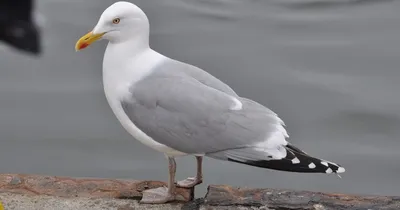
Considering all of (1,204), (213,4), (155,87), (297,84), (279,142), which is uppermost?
(213,4)

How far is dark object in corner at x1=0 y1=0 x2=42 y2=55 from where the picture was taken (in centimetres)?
79

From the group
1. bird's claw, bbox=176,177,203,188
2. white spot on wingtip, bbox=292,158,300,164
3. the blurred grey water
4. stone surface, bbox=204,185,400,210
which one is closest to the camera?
white spot on wingtip, bbox=292,158,300,164

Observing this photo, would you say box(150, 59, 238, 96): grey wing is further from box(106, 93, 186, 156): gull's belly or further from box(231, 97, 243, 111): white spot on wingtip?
box(106, 93, 186, 156): gull's belly

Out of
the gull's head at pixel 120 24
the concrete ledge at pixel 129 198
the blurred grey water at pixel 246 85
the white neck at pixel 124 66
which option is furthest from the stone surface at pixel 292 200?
the blurred grey water at pixel 246 85

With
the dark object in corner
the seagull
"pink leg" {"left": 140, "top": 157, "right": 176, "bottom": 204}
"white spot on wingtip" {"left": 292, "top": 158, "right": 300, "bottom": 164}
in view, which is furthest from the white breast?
the dark object in corner

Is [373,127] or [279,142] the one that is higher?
[373,127]

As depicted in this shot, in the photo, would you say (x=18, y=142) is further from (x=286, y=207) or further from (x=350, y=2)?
(x=350, y=2)

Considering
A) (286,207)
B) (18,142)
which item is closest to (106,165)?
(18,142)

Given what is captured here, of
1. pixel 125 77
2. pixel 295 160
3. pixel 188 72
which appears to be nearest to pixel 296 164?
pixel 295 160

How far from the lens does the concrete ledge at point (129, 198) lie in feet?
7.28

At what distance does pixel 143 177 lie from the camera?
338 cm

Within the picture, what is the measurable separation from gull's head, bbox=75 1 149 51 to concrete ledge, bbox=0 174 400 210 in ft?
1.55

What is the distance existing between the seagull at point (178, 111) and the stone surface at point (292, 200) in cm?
15

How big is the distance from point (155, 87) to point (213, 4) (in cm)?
270
